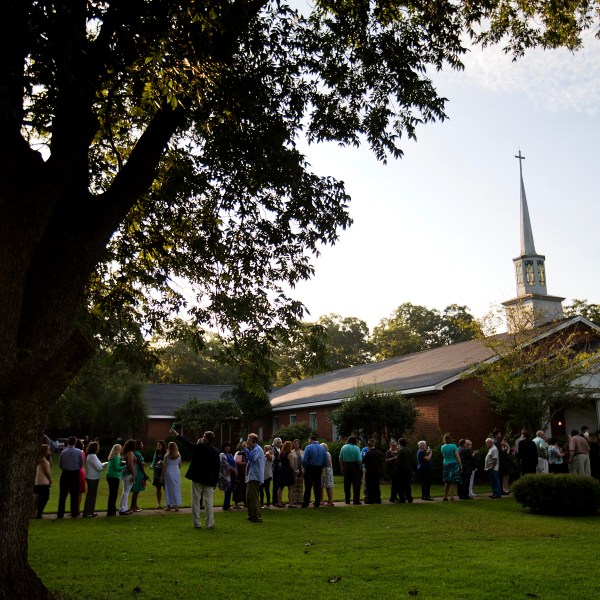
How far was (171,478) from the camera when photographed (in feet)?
53.4

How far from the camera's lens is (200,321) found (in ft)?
43.0

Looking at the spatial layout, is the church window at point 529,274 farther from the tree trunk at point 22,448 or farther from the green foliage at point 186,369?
the green foliage at point 186,369

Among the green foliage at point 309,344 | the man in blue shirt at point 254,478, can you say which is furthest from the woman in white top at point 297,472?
the green foliage at point 309,344

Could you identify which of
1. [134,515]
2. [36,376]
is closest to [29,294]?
[36,376]

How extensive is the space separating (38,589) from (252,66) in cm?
785

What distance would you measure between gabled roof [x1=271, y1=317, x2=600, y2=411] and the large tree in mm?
16224

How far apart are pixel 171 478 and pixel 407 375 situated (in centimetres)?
1816

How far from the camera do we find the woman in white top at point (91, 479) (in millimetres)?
14992

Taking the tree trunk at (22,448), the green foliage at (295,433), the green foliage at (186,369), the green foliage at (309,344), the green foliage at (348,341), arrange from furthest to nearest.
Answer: the green foliage at (348,341) → the green foliage at (186,369) → the green foliage at (295,433) → the green foliage at (309,344) → the tree trunk at (22,448)

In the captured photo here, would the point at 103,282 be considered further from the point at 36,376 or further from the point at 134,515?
the point at 36,376

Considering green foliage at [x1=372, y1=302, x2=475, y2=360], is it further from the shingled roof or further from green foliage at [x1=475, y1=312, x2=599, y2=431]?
green foliage at [x1=475, y1=312, x2=599, y2=431]

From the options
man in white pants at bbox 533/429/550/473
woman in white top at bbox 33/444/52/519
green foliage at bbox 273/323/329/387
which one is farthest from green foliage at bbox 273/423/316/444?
green foliage at bbox 273/323/329/387

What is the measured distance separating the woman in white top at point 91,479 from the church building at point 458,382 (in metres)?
15.1

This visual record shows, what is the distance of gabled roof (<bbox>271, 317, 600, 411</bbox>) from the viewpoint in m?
27.9
